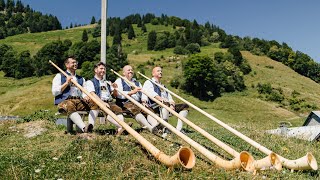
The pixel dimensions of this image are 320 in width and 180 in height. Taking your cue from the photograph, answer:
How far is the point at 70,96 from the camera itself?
27.9 ft

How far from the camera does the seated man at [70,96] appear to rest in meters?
8.07

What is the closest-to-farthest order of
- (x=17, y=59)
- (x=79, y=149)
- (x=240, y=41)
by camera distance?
(x=79, y=149) < (x=17, y=59) < (x=240, y=41)

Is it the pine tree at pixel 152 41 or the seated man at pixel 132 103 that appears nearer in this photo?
the seated man at pixel 132 103

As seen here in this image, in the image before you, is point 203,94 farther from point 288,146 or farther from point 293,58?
point 288,146

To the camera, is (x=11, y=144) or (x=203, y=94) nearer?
(x=11, y=144)

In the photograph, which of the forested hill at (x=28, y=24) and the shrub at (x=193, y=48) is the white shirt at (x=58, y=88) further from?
the forested hill at (x=28, y=24)

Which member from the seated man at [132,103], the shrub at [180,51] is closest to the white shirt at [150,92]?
the seated man at [132,103]

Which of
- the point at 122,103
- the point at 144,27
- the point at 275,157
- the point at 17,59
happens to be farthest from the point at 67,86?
the point at 144,27

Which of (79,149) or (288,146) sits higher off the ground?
(79,149)

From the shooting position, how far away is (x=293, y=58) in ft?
376

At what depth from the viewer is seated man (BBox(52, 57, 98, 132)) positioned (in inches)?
318

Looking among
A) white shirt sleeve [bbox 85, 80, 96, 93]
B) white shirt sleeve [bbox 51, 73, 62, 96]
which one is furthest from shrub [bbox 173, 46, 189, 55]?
white shirt sleeve [bbox 51, 73, 62, 96]

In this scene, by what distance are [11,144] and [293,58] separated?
11379cm

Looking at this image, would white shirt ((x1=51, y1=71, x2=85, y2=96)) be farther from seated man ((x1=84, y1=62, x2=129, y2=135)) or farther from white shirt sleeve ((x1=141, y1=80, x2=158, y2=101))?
white shirt sleeve ((x1=141, y1=80, x2=158, y2=101))
